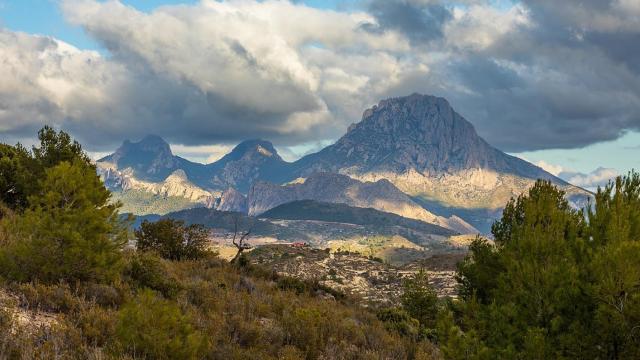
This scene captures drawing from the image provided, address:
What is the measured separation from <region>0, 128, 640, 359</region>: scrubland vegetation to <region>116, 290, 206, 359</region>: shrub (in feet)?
0.07

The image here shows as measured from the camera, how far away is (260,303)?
15.9 metres

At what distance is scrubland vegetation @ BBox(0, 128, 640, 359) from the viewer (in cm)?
851

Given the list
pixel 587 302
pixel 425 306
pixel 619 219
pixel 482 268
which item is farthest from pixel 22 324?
pixel 425 306

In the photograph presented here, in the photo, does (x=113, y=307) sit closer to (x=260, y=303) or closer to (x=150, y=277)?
(x=150, y=277)

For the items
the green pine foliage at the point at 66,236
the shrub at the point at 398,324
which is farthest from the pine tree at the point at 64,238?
the shrub at the point at 398,324

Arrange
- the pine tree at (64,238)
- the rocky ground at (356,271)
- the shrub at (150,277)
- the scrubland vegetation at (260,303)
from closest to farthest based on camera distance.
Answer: the scrubland vegetation at (260,303)
the pine tree at (64,238)
the shrub at (150,277)
the rocky ground at (356,271)

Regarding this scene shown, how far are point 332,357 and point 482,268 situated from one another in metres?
12.8

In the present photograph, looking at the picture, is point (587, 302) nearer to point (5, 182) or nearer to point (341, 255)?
point (5, 182)

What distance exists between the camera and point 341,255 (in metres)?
96.9

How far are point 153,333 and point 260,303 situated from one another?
25.4ft

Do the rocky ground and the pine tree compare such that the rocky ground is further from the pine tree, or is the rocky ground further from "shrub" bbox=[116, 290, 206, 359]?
"shrub" bbox=[116, 290, 206, 359]

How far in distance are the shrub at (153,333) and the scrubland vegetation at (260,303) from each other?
0.02 m

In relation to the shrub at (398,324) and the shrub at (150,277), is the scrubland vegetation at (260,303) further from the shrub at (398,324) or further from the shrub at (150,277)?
the shrub at (398,324)

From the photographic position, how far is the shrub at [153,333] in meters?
8.38
